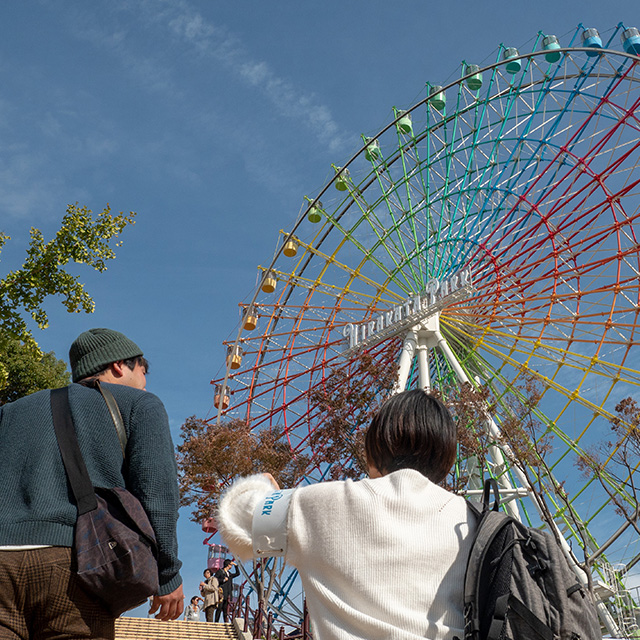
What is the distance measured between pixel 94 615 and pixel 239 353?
844 inches

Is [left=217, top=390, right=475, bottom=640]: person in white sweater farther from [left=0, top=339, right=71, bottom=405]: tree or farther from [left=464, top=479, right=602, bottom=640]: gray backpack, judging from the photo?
[left=0, top=339, right=71, bottom=405]: tree

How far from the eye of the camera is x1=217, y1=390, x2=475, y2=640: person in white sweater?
1.74 meters

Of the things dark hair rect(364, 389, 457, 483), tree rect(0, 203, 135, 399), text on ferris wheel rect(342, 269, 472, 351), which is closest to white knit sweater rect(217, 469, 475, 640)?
dark hair rect(364, 389, 457, 483)

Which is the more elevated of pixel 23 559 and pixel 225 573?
pixel 225 573

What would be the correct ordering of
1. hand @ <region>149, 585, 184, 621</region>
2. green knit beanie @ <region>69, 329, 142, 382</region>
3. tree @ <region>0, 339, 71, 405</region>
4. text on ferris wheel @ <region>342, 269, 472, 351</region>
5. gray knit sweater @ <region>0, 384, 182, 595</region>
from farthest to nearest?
tree @ <region>0, 339, 71, 405</region> → text on ferris wheel @ <region>342, 269, 472, 351</region> → green knit beanie @ <region>69, 329, 142, 382</region> → hand @ <region>149, 585, 184, 621</region> → gray knit sweater @ <region>0, 384, 182, 595</region>

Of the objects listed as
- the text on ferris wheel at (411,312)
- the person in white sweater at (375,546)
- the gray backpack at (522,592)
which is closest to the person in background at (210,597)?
the text on ferris wheel at (411,312)

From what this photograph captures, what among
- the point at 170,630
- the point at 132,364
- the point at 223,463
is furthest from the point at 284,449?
A: the point at 132,364

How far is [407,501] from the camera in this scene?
1827mm

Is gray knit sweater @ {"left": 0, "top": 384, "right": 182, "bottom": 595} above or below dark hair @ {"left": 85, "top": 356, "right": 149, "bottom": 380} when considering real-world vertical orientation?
below

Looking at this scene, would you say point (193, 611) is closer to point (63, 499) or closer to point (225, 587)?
point (225, 587)

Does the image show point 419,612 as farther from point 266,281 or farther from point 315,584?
point 266,281

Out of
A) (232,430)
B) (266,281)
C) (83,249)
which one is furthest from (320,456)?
(83,249)

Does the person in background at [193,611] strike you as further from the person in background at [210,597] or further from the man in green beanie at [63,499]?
the man in green beanie at [63,499]

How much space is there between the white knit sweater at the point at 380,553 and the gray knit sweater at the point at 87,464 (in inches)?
18.6
